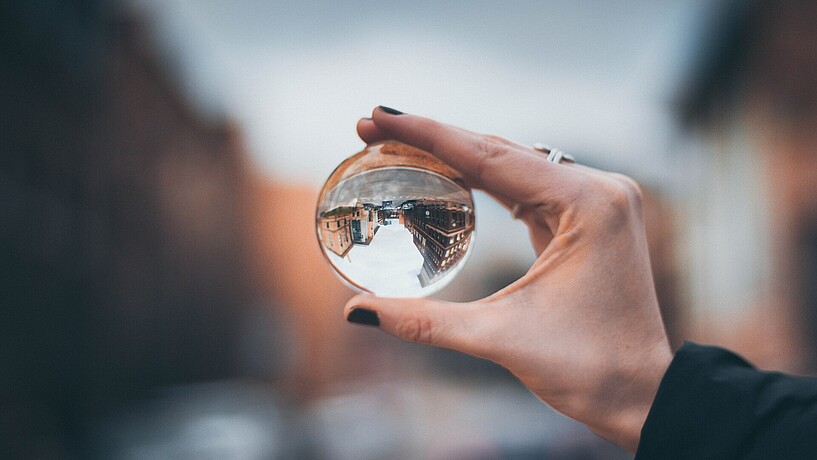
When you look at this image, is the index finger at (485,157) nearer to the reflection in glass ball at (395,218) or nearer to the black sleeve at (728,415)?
the reflection in glass ball at (395,218)

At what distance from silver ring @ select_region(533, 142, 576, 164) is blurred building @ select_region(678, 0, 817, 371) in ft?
37.3

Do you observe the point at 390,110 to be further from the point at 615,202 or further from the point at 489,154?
the point at 615,202

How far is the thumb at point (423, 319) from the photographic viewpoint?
1.74m

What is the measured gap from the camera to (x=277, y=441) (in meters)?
13.9

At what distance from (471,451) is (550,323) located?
916cm

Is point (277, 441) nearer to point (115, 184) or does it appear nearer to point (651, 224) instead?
point (115, 184)

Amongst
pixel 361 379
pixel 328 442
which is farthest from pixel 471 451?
pixel 361 379

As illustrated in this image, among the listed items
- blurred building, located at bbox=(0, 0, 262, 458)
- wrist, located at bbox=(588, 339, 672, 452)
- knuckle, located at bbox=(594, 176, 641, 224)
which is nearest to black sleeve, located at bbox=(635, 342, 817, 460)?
wrist, located at bbox=(588, 339, 672, 452)

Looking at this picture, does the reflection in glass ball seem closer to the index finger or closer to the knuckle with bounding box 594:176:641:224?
the index finger

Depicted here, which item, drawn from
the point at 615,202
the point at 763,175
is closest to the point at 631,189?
the point at 615,202

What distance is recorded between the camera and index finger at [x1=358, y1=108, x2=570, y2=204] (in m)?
1.76

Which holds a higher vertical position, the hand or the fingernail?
the fingernail

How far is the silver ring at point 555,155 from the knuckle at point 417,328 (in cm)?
59

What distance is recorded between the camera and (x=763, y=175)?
1409cm
